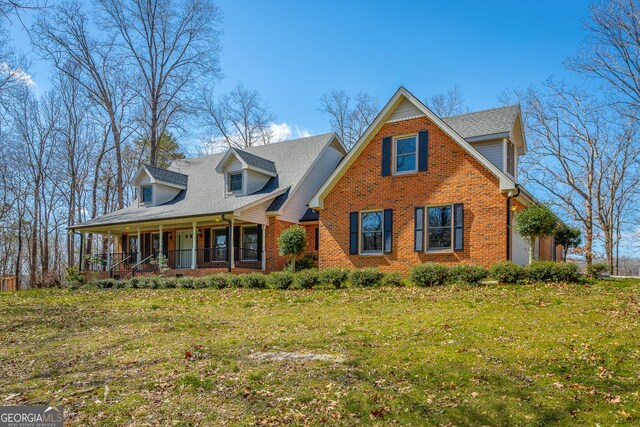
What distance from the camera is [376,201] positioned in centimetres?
1723

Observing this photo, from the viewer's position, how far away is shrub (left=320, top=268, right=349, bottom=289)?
49.0 ft

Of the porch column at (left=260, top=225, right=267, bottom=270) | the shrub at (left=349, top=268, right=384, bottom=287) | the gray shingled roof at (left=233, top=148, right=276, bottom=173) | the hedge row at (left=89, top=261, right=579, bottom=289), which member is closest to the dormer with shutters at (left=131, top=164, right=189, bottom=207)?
the gray shingled roof at (left=233, top=148, right=276, bottom=173)

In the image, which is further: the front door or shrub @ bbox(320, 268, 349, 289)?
the front door

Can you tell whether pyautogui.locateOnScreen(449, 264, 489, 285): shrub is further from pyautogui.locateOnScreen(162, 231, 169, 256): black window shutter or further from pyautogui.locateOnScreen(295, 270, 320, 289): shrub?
pyautogui.locateOnScreen(162, 231, 169, 256): black window shutter

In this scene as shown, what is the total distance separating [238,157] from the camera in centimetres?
2222

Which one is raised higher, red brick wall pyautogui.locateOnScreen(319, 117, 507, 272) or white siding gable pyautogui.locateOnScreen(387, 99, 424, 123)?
white siding gable pyautogui.locateOnScreen(387, 99, 424, 123)

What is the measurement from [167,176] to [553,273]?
2040 cm

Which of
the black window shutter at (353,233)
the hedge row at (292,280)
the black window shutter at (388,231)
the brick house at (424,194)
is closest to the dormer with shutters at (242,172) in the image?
the brick house at (424,194)

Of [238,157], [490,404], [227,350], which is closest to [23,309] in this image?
[227,350]

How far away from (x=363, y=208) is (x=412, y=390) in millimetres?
12425

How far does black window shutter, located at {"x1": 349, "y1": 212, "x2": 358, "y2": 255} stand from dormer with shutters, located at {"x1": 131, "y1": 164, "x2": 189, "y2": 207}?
41.3 feet

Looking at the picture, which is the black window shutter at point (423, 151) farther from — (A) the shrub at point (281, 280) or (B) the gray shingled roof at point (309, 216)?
(B) the gray shingled roof at point (309, 216)

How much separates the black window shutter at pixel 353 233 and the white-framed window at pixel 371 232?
7.3 inches

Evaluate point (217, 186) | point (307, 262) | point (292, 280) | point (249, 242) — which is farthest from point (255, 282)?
point (217, 186)
